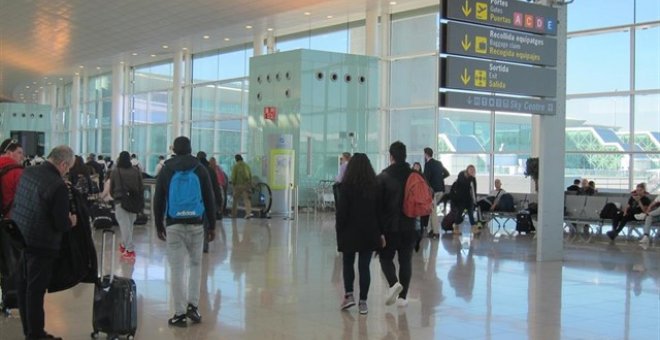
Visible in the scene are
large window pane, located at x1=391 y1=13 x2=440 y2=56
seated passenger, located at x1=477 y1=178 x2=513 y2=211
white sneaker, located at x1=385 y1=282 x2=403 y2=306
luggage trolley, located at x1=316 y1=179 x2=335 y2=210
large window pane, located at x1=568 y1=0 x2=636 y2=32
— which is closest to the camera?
white sneaker, located at x1=385 y1=282 x2=403 y2=306

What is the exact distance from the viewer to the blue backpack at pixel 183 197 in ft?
19.7

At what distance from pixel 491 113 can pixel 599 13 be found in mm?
4183

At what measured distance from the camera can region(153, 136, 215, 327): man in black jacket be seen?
603cm

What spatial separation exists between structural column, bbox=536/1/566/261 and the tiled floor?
21.4 inches

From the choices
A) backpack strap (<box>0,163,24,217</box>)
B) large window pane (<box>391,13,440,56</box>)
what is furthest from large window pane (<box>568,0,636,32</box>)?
backpack strap (<box>0,163,24,217</box>)

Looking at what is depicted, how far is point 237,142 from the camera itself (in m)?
31.1

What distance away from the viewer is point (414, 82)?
24.1 m

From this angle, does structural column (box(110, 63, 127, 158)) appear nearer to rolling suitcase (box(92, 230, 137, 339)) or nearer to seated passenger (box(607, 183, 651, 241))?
seated passenger (box(607, 183, 651, 241))

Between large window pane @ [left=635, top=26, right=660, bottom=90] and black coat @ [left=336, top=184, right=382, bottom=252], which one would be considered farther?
large window pane @ [left=635, top=26, right=660, bottom=90]

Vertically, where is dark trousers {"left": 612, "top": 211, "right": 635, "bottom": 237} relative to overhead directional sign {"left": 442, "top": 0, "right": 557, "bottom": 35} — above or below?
below

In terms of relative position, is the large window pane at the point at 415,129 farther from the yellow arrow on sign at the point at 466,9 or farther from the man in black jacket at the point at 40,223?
the man in black jacket at the point at 40,223

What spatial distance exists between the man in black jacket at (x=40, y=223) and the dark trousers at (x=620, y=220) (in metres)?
12.7

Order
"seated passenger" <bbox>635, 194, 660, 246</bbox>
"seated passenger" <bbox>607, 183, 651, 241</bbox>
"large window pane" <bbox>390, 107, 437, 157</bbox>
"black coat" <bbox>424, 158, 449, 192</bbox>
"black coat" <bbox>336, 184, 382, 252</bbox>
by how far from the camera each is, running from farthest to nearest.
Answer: "large window pane" <bbox>390, 107, 437, 157</bbox>, "seated passenger" <bbox>607, 183, 651, 241</bbox>, "seated passenger" <bbox>635, 194, 660, 246</bbox>, "black coat" <bbox>424, 158, 449, 192</bbox>, "black coat" <bbox>336, 184, 382, 252</bbox>

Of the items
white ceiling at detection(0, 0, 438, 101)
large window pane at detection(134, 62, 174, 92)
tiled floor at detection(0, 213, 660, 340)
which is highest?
white ceiling at detection(0, 0, 438, 101)
